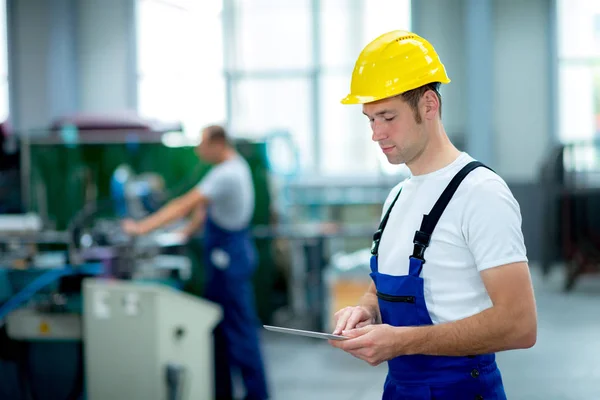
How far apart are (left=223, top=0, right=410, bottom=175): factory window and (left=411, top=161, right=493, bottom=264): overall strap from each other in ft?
23.6

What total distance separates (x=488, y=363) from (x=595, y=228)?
721 centimetres

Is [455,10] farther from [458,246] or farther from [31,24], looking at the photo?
[458,246]

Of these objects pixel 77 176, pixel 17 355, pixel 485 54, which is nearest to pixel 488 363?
pixel 17 355

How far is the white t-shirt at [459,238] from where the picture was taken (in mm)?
1263

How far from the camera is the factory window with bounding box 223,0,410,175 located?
8.55m

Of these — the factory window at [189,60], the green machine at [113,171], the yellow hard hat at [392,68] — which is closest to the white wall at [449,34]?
the factory window at [189,60]

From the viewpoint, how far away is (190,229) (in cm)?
404

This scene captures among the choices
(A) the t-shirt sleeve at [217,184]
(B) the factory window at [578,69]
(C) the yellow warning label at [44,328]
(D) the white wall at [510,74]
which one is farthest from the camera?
(D) the white wall at [510,74]

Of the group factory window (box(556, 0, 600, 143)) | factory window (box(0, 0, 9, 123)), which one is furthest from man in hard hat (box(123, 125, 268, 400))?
factory window (box(556, 0, 600, 143))

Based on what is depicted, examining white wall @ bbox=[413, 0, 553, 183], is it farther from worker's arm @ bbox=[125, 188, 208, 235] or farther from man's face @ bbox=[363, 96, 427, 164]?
man's face @ bbox=[363, 96, 427, 164]

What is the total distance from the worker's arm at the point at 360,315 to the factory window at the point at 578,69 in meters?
7.37

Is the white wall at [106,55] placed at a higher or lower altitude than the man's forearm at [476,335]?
higher

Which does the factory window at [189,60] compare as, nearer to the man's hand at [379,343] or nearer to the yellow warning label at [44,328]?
the yellow warning label at [44,328]

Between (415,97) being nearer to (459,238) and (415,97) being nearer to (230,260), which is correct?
(459,238)
